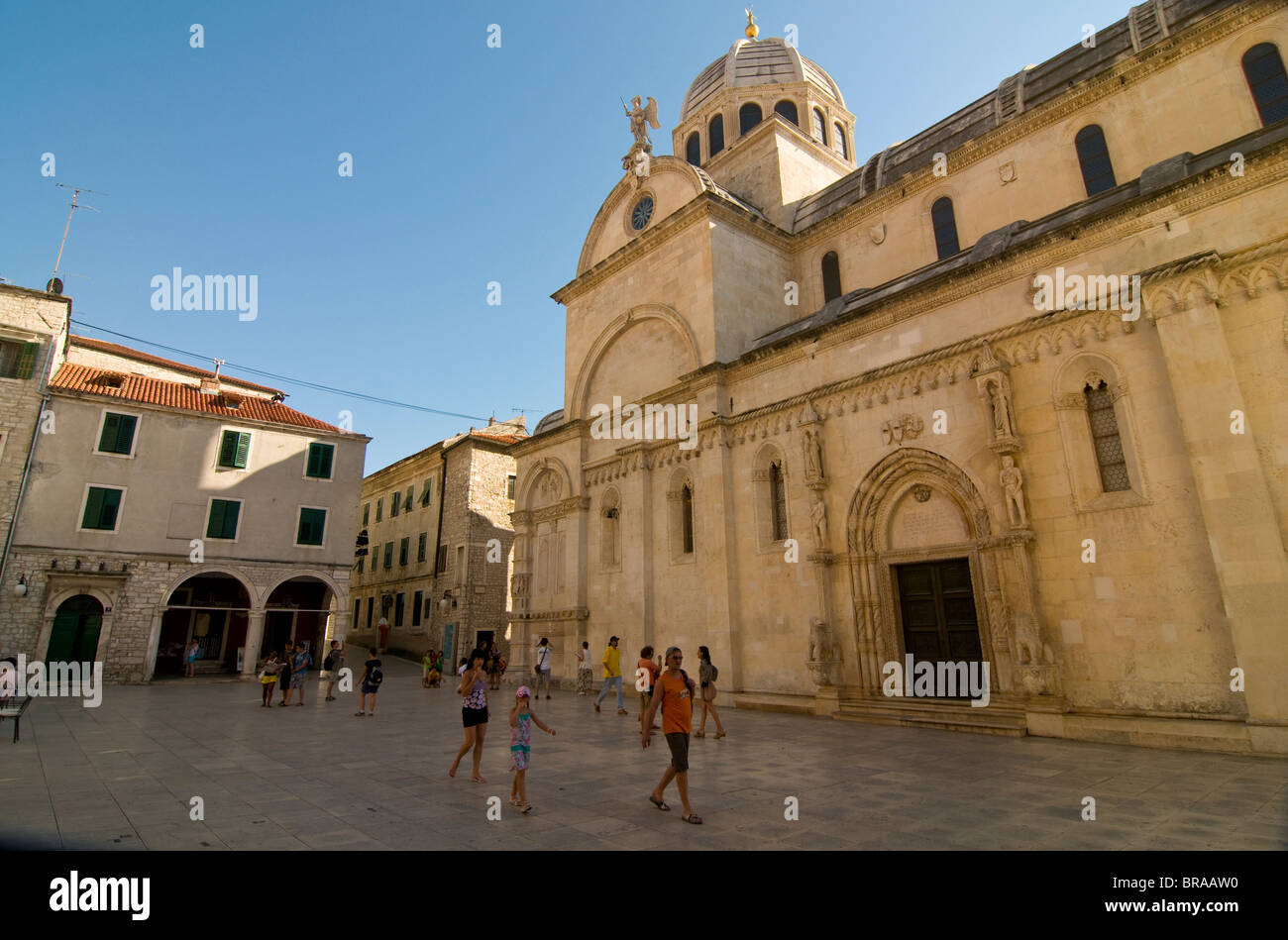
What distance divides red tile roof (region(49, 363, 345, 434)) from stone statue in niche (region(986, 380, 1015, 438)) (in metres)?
25.3

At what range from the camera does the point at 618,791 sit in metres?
7.45

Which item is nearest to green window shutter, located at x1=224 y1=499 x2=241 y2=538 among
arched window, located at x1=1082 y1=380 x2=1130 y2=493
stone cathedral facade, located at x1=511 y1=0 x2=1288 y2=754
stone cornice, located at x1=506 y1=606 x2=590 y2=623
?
stone cathedral facade, located at x1=511 y1=0 x2=1288 y2=754

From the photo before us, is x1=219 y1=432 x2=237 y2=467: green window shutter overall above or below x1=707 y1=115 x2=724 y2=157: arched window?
below

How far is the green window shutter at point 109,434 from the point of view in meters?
23.2

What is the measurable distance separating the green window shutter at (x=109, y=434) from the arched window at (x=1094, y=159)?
30877 mm

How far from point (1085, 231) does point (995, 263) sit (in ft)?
4.84

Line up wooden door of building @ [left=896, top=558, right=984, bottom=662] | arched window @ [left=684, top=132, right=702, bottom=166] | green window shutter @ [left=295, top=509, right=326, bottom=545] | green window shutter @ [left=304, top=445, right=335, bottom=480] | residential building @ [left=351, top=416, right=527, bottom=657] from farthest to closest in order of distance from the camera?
1. residential building @ [left=351, top=416, right=527, bottom=657]
2. green window shutter @ [left=304, top=445, right=335, bottom=480]
3. arched window @ [left=684, top=132, right=702, bottom=166]
4. green window shutter @ [left=295, top=509, right=326, bottom=545]
5. wooden door of building @ [left=896, top=558, right=984, bottom=662]

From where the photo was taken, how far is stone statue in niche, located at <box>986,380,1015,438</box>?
11.8m

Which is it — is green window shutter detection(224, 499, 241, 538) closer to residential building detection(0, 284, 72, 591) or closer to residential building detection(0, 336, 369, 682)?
residential building detection(0, 336, 369, 682)

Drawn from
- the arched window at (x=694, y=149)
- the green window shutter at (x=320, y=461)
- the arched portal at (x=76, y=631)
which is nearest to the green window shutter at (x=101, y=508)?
the arched portal at (x=76, y=631)

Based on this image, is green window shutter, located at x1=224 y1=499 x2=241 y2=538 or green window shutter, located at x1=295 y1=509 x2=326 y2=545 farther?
green window shutter, located at x1=295 y1=509 x2=326 y2=545
